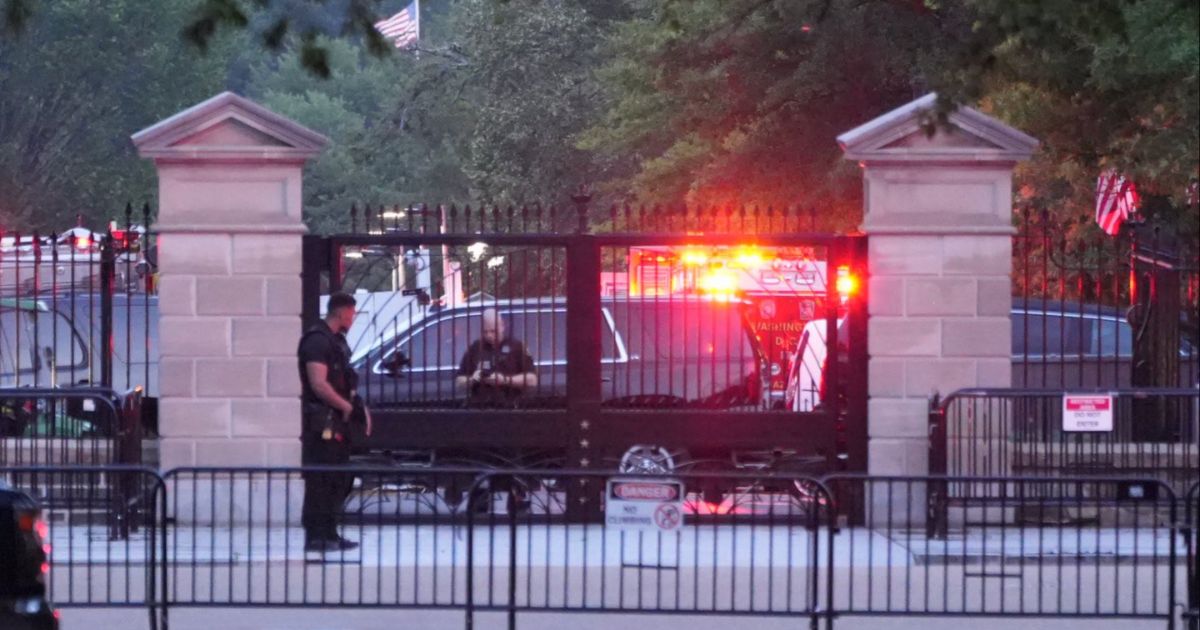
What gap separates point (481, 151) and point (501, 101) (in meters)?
1.94

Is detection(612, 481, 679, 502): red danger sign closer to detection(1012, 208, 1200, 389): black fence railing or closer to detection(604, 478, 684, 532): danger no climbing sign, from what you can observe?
detection(604, 478, 684, 532): danger no climbing sign

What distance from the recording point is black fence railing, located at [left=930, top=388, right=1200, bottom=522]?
12.6m

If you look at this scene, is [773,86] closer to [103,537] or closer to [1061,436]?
[1061,436]

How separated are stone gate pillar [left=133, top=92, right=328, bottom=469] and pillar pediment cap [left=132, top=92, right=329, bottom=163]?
0.01 meters

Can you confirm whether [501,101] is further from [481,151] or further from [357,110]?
[357,110]

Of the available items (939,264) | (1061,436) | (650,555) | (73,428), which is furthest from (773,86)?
(650,555)

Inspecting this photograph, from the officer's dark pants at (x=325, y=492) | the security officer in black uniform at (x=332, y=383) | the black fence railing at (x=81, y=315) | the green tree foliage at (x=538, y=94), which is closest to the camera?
the officer's dark pants at (x=325, y=492)

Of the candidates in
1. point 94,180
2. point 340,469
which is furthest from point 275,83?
point 340,469

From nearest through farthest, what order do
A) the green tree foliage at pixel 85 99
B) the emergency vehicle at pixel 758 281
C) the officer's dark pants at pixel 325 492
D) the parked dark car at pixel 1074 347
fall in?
the officer's dark pants at pixel 325 492
the emergency vehicle at pixel 758 281
the parked dark car at pixel 1074 347
the green tree foliage at pixel 85 99

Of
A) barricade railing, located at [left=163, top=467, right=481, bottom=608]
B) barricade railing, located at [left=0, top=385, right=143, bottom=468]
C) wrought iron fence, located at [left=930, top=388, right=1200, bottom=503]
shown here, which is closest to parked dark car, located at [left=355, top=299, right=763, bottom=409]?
barricade railing, located at [left=163, top=467, right=481, bottom=608]

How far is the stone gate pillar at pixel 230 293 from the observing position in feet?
42.5

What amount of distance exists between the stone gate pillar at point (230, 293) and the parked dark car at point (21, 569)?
6016 millimetres

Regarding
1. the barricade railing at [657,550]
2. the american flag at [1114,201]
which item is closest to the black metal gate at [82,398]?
the barricade railing at [657,550]

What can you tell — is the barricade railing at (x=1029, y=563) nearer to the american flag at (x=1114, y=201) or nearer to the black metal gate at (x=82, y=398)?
the american flag at (x=1114, y=201)
